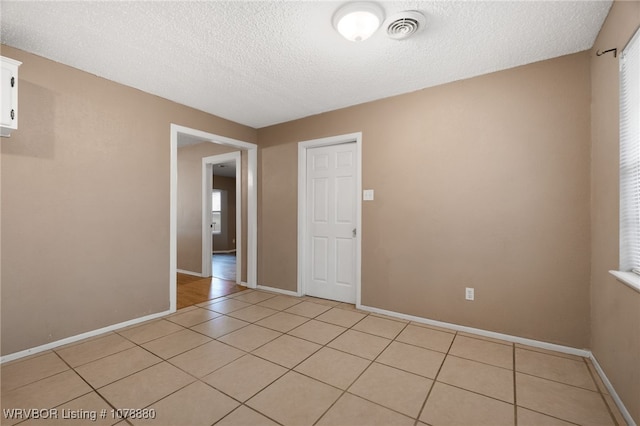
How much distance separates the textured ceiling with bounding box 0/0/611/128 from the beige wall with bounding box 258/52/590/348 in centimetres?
29

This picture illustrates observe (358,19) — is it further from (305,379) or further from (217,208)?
(217,208)

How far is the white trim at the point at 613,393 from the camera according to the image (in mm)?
1553

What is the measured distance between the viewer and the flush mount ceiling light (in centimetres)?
180

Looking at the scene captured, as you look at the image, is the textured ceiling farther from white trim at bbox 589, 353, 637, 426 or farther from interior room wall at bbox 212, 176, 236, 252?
interior room wall at bbox 212, 176, 236, 252

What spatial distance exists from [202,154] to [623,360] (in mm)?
5697

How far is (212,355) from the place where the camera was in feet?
7.63

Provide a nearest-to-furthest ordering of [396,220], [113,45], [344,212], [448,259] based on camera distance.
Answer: [113,45] < [448,259] < [396,220] < [344,212]

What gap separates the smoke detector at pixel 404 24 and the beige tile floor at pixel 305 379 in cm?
250

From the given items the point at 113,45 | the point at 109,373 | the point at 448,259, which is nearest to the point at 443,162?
the point at 448,259

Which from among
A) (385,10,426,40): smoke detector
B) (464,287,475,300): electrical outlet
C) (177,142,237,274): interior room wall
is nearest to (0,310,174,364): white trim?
(177,142,237,274): interior room wall

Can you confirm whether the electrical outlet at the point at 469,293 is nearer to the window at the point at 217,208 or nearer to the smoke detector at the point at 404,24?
the smoke detector at the point at 404,24

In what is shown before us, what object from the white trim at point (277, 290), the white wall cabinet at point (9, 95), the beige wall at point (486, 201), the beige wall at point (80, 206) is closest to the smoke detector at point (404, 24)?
the beige wall at point (486, 201)

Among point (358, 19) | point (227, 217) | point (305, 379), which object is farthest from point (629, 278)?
point (227, 217)

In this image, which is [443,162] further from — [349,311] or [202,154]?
[202,154]
